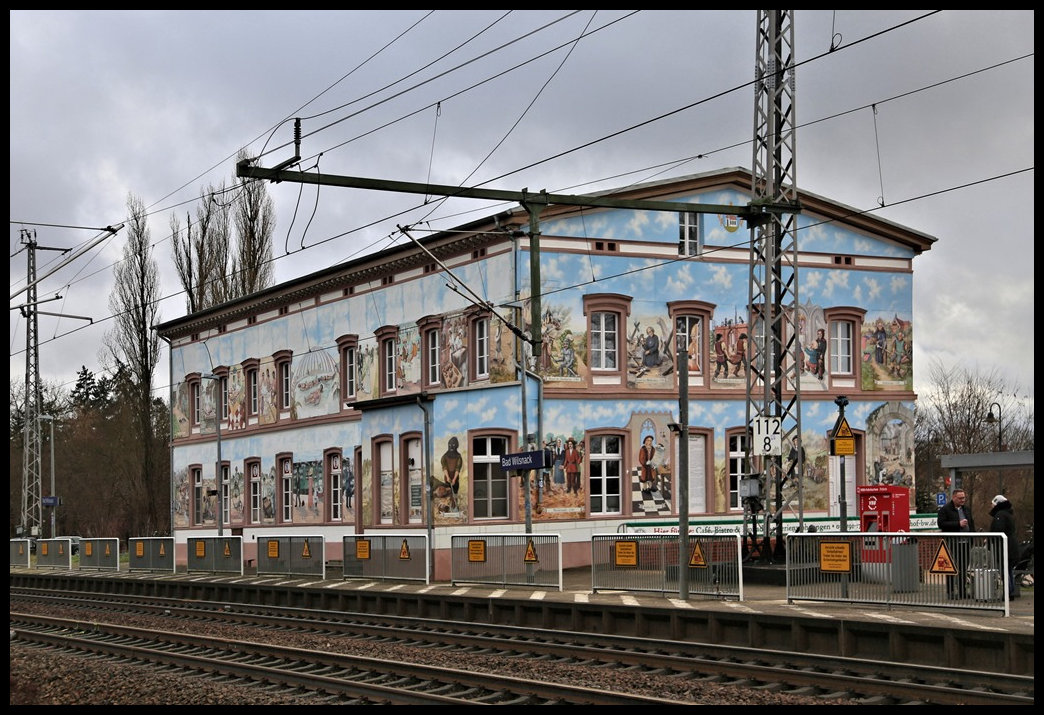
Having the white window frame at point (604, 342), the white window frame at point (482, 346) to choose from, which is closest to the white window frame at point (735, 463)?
the white window frame at point (604, 342)

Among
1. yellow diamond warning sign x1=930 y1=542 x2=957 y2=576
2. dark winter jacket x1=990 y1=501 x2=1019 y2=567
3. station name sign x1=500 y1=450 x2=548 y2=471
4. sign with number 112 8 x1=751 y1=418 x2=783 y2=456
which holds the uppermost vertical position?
sign with number 112 8 x1=751 y1=418 x2=783 y2=456

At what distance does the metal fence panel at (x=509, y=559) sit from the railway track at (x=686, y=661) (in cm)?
291

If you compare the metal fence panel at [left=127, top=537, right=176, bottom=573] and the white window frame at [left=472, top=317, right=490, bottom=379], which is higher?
the white window frame at [left=472, top=317, right=490, bottom=379]

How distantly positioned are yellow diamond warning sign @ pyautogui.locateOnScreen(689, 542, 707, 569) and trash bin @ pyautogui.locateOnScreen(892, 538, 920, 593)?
3.96 m

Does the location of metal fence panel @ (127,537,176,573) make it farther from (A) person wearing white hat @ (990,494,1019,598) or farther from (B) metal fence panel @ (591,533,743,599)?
(A) person wearing white hat @ (990,494,1019,598)

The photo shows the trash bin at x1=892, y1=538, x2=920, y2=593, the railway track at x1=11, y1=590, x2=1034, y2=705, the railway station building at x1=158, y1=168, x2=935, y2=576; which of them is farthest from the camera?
the railway station building at x1=158, y1=168, x2=935, y2=576

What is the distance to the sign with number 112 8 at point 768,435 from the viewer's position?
24984 millimetres

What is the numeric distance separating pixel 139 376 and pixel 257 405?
564 inches

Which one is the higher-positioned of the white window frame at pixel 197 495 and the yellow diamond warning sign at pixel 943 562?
the yellow diamond warning sign at pixel 943 562

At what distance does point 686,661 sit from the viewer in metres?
16.2

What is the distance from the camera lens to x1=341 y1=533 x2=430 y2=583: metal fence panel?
28.9m

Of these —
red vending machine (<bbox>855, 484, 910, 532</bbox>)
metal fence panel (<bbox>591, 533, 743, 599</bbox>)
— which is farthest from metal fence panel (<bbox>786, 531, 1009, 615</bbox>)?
red vending machine (<bbox>855, 484, 910, 532</bbox>)

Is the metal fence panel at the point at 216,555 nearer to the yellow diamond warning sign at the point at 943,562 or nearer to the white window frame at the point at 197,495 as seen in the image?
the white window frame at the point at 197,495
